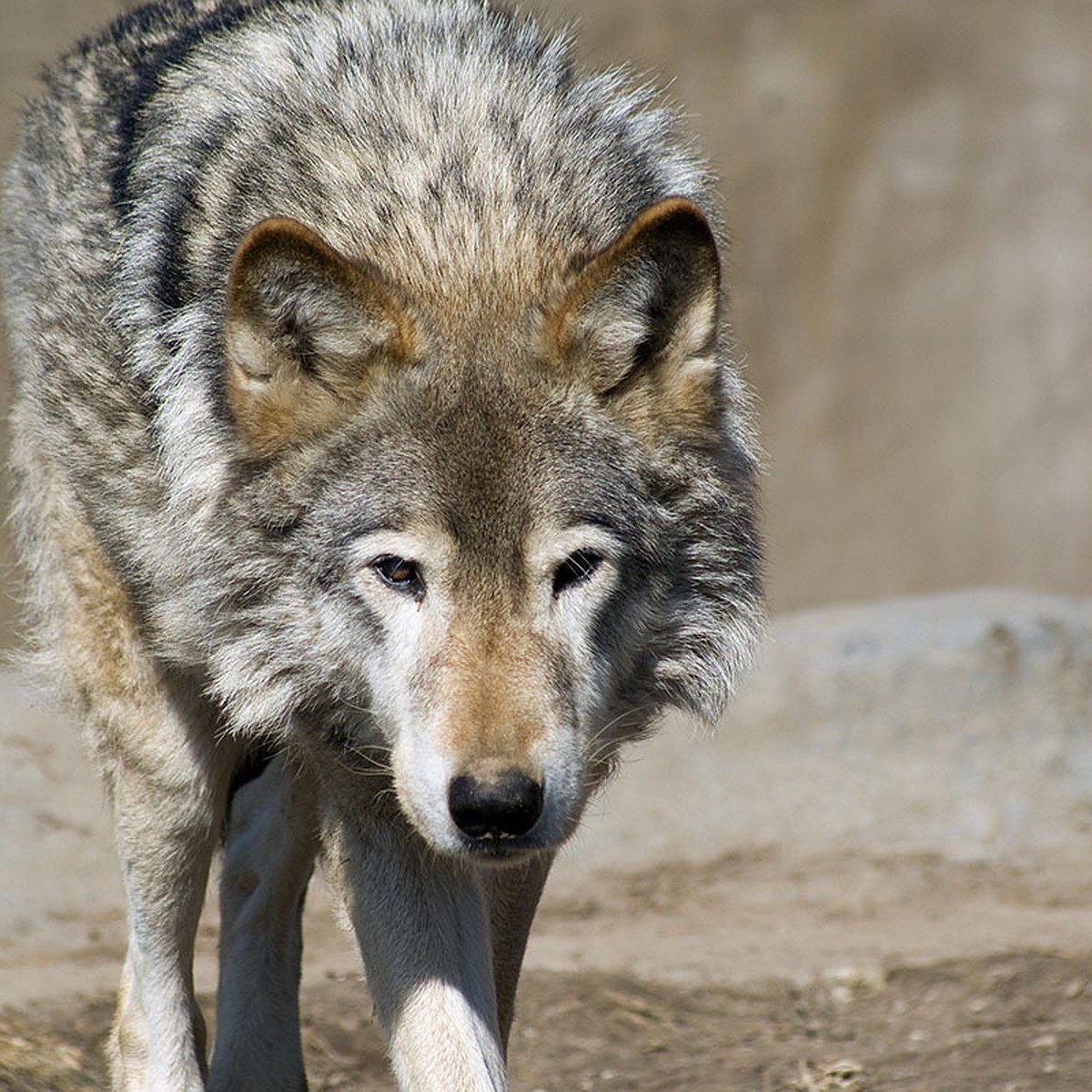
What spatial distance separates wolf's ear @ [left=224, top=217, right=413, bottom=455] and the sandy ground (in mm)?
2409

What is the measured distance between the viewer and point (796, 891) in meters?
6.89

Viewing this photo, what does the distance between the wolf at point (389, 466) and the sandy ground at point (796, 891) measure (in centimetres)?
140

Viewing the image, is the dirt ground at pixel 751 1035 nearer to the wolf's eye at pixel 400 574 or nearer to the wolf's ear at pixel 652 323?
the wolf's eye at pixel 400 574

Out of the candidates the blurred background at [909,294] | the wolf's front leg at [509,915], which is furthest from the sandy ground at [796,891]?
the blurred background at [909,294]

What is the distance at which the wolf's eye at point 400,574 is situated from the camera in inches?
131

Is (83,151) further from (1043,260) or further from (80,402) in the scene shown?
(1043,260)

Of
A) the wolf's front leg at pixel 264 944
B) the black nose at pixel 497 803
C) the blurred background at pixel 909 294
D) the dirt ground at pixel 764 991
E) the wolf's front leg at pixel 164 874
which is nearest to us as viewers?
the black nose at pixel 497 803

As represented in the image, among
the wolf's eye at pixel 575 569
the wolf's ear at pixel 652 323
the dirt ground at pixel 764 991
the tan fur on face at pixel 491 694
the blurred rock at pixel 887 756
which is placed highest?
the wolf's ear at pixel 652 323

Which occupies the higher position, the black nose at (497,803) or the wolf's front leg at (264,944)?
the black nose at (497,803)

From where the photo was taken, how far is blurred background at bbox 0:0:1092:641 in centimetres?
1036

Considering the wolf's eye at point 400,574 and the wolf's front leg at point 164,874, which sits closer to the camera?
the wolf's eye at point 400,574

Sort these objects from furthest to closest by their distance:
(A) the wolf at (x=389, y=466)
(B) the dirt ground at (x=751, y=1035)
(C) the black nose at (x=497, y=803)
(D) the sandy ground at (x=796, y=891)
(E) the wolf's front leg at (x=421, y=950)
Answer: (D) the sandy ground at (x=796, y=891) < (B) the dirt ground at (x=751, y=1035) < (E) the wolf's front leg at (x=421, y=950) < (A) the wolf at (x=389, y=466) < (C) the black nose at (x=497, y=803)

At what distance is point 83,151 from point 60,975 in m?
2.87

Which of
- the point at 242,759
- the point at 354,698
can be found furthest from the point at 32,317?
the point at 354,698
